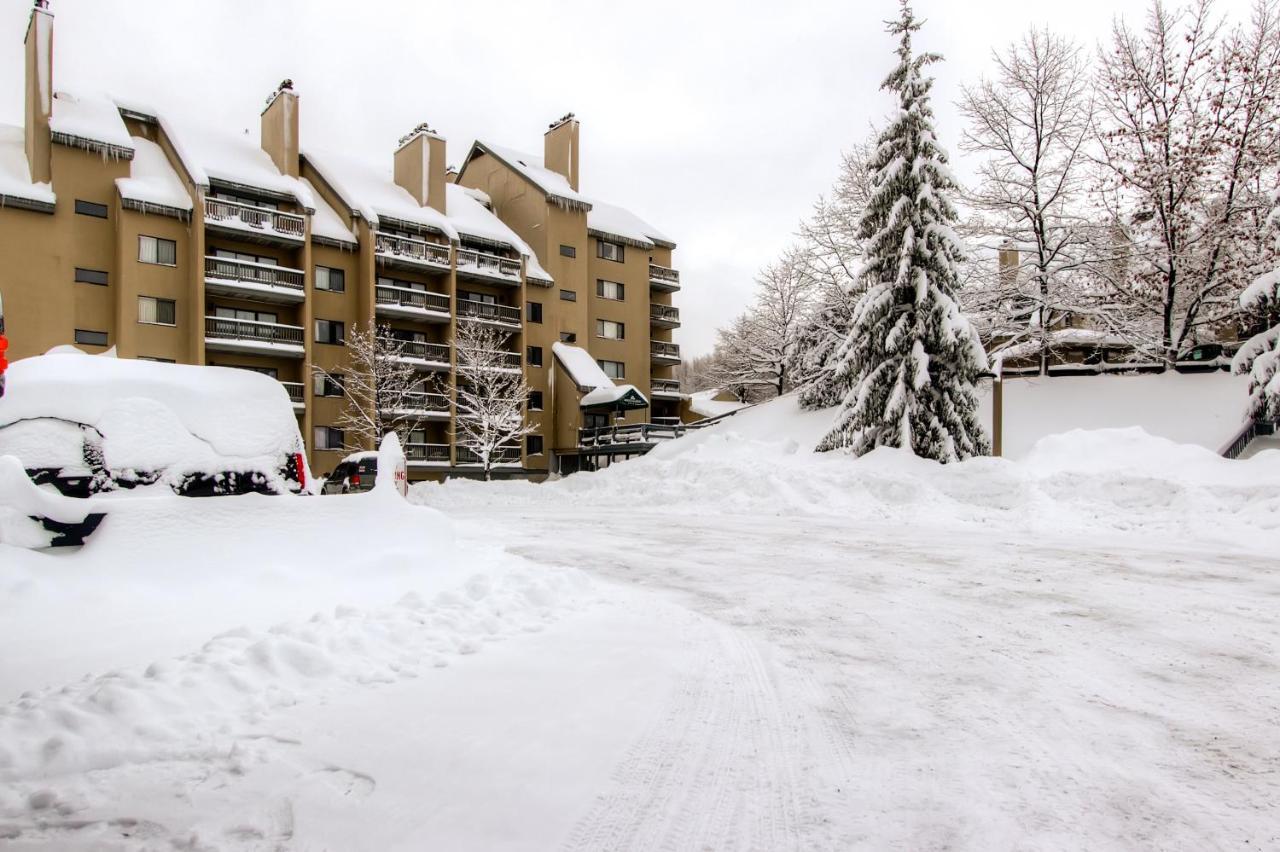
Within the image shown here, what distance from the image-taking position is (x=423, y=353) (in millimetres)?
32812

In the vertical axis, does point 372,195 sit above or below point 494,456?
above

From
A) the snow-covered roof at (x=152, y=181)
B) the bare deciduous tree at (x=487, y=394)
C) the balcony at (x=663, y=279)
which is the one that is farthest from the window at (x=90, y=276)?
the balcony at (x=663, y=279)

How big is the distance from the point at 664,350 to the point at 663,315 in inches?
98.9

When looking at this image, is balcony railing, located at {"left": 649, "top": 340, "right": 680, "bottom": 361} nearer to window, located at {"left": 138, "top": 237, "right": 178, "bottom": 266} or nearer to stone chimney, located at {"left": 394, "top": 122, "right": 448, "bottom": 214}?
stone chimney, located at {"left": 394, "top": 122, "right": 448, "bottom": 214}

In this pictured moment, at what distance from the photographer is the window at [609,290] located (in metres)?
41.0

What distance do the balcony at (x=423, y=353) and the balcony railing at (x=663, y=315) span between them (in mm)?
15209

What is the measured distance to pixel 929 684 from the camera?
4.52m

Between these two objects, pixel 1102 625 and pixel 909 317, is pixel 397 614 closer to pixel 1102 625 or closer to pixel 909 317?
pixel 1102 625

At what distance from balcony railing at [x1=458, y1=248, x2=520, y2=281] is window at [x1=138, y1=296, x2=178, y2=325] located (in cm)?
1138

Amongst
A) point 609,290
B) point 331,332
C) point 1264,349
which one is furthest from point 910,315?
point 331,332

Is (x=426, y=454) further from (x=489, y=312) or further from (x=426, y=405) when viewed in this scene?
(x=489, y=312)

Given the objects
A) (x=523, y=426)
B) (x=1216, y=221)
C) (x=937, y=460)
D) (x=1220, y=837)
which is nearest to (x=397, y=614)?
(x=1220, y=837)

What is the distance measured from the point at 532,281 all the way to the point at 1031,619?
108 feet

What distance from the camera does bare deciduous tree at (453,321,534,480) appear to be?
103 ft
